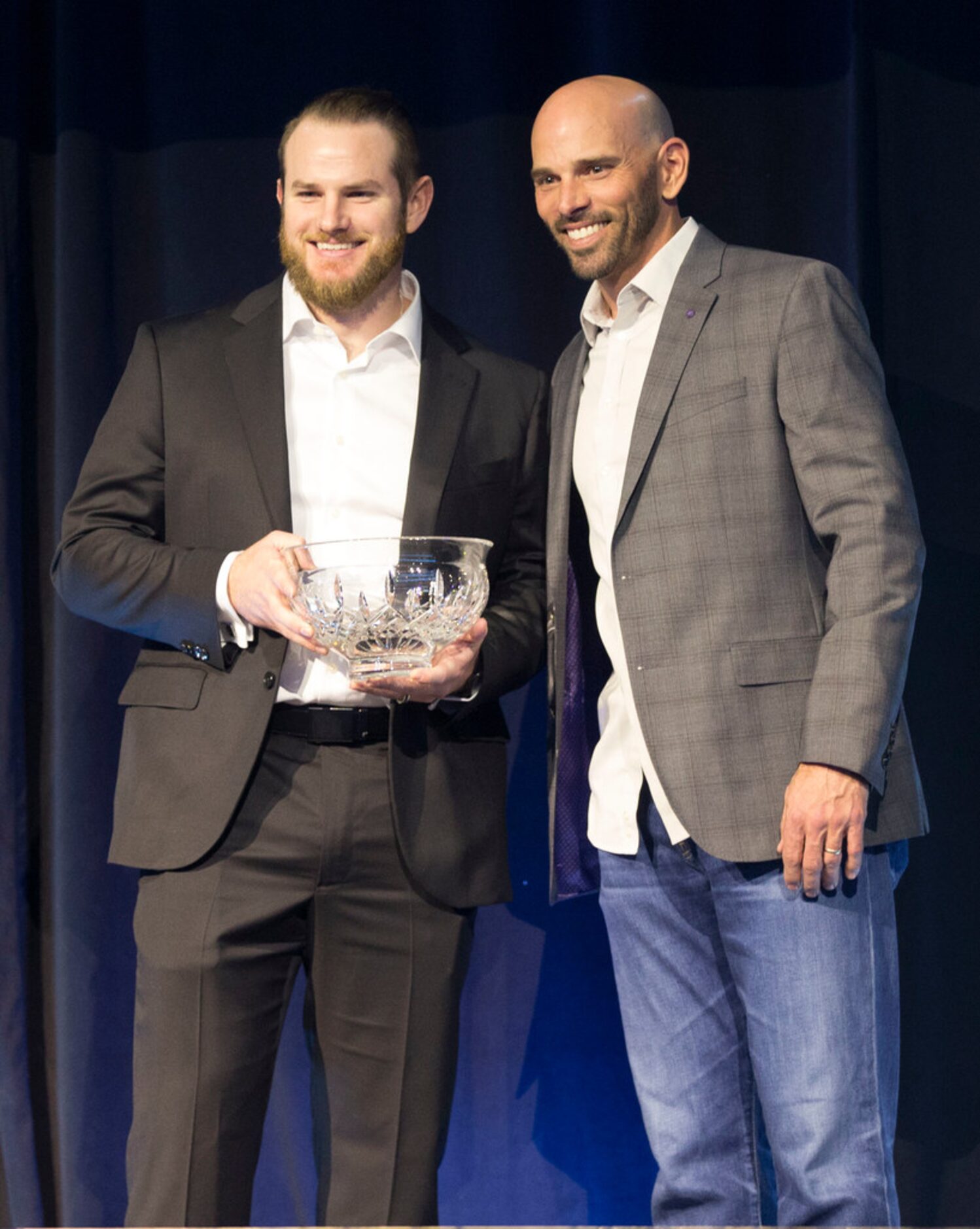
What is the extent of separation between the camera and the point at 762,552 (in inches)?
71.8

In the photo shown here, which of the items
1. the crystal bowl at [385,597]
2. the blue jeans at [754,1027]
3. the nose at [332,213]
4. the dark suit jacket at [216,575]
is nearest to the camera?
the crystal bowl at [385,597]

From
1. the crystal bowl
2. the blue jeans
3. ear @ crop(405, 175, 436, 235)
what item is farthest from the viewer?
ear @ crop(405, 175, 436, 235)

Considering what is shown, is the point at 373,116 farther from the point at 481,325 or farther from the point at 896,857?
the point at 896,857

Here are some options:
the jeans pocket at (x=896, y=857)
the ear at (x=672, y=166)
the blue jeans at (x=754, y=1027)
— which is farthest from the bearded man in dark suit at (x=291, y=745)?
the jeans pocket at (x=896, y=857)

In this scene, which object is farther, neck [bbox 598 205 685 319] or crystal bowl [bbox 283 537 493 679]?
neck [bbox 598 205 685 319]

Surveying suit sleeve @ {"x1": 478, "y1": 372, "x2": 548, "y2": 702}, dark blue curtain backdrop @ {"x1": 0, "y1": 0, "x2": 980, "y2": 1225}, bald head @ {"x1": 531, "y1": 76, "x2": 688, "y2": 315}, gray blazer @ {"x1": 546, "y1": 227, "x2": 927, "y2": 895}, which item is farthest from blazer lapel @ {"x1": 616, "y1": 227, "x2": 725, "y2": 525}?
dark blue curtain backdrop @ {"x1": 0, "y1": 0, "x2": 980, "y2": 1225}

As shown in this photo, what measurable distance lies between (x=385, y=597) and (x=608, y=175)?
2.65 ft

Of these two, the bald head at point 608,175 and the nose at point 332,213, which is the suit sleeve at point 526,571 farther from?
the nose at point 332,213

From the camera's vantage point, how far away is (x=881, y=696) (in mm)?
1684

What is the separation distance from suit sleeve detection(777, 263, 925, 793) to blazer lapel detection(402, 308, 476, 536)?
0.48 meters

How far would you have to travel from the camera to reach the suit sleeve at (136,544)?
1.84 metres

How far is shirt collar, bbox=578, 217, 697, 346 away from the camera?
200 cm

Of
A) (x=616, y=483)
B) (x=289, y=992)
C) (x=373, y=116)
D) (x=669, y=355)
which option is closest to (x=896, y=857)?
(x=616, y=483)

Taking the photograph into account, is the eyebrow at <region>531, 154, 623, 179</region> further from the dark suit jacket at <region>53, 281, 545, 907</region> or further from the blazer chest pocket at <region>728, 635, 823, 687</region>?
the blazer chest pocket at <region>728, 635, 823, 687</region>
